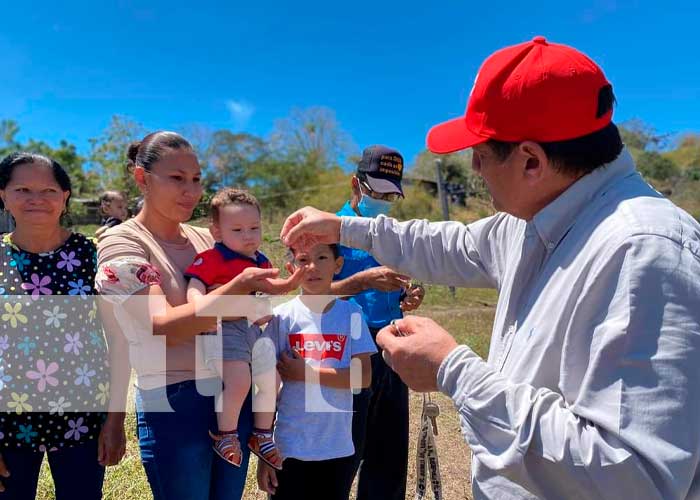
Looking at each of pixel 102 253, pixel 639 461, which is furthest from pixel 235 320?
pixel 639 461

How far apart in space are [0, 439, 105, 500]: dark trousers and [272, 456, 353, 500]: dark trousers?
Answer: 0.73 meters

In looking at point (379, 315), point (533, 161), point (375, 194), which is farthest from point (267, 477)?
point (533, 161)

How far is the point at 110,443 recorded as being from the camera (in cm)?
188

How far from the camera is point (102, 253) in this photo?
1653mm

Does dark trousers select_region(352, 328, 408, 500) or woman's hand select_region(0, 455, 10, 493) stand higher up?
woman's hand select_region(0, 455, 10, 493)

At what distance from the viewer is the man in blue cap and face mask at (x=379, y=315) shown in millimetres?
2402

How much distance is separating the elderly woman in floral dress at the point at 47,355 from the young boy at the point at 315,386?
64cm

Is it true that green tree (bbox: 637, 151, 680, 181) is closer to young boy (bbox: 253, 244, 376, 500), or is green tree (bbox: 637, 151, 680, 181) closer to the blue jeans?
young boy (bbox: 253, 244, 376, 500)

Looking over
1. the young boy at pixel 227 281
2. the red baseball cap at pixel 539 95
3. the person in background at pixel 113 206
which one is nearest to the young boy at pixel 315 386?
the young boy at pixel 227 281

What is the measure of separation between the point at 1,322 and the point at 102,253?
0.52 m

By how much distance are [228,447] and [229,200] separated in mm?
942

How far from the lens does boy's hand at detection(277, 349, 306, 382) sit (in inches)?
81.0

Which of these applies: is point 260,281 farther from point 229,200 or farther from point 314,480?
point 314,480

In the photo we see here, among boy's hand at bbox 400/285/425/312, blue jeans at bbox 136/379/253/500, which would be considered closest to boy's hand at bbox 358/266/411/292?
boy's hand at bbox 400/285/425/312
